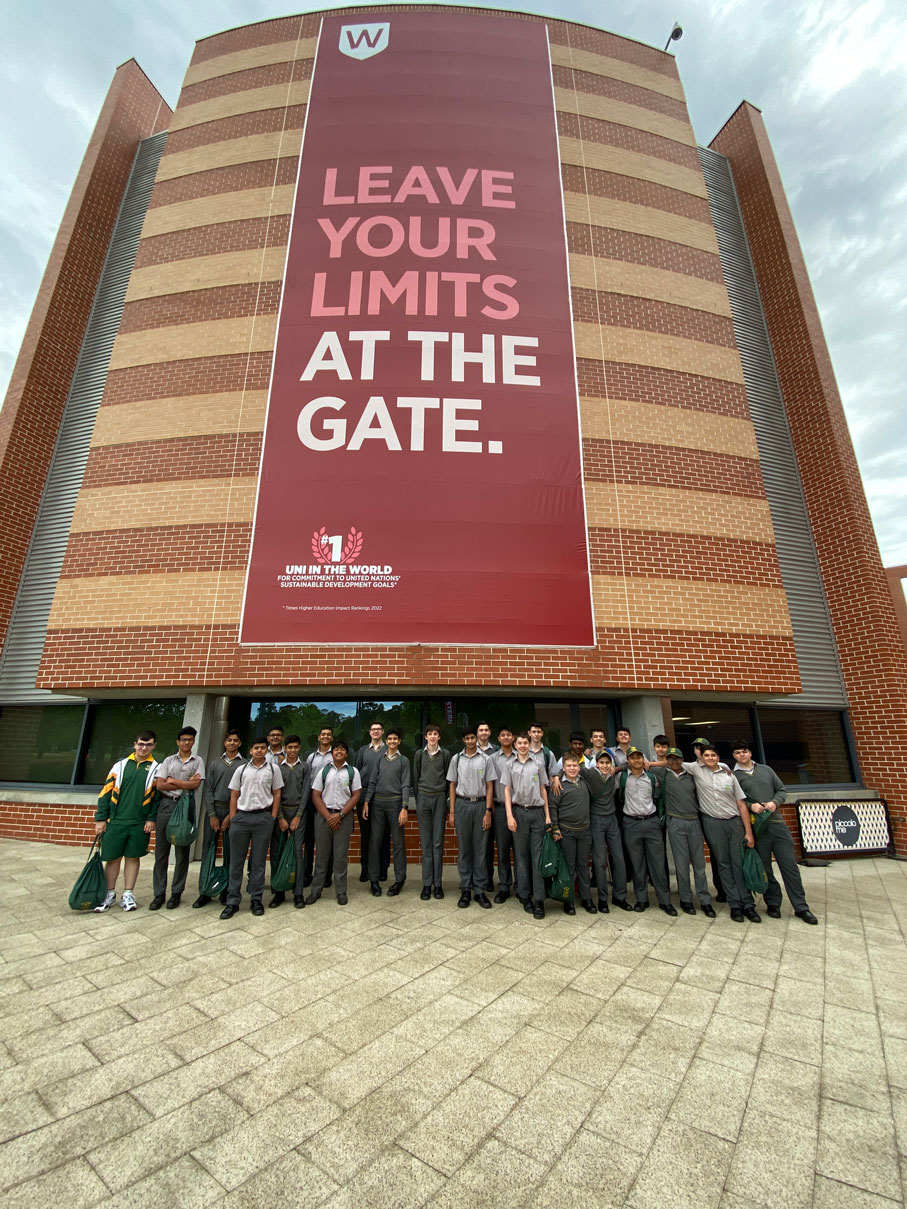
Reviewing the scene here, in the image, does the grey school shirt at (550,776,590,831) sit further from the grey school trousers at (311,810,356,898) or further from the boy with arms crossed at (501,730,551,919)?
the grey school trousers at (311,810,356,898)

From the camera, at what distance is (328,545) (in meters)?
7.39

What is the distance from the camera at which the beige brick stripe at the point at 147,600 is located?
7.36 meters

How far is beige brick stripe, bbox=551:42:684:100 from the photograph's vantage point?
1076 centimetres

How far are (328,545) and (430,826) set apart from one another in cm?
A: 409

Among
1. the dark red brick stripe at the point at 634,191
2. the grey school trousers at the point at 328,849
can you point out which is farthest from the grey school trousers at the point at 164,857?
the dark red brick stripe at the point at 634,191

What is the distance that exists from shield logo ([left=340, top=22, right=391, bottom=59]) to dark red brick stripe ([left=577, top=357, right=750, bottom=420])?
853 centimetres

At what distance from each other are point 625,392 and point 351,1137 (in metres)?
9.36

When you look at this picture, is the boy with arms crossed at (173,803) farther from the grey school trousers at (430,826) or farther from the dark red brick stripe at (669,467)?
the dark red brick stripe at (669,467)

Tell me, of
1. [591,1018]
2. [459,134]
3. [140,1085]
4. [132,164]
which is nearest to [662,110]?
[459,134]

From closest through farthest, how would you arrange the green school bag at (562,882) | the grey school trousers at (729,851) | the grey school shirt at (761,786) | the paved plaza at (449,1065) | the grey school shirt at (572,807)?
the paved plaza at (449,1065), the green school bag at (562,882), the grey school trousers at (729,851), the grey school shirt at (572,807), the grey school shirt at (761,786)

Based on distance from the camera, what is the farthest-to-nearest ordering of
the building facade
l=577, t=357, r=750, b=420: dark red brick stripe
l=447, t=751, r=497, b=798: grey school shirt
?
l=577, t=357, r=750, b=420: dark red brick stripe < the building facade < l=447, t=751, r=497, b=798: grey school shirt

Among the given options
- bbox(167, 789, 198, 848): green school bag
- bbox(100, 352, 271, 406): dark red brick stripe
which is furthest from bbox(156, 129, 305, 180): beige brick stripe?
bbox(167, 789, 198, 848): green school bag

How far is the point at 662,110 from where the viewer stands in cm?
1091

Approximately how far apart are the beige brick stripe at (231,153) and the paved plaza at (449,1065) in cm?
1294
